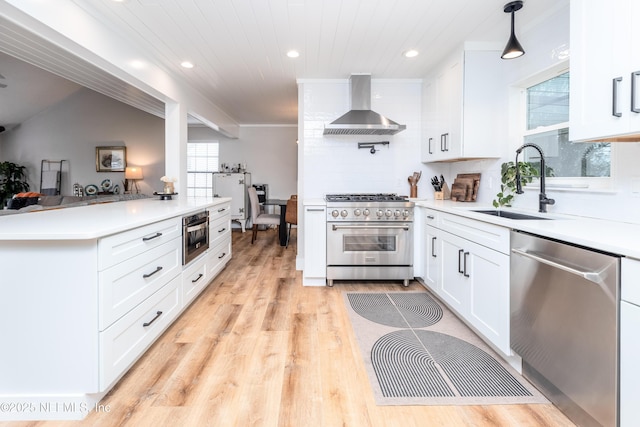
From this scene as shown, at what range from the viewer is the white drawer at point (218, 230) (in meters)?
3.25

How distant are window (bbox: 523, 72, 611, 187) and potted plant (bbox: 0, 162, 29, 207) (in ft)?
30.2

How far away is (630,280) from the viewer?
1.12 meters

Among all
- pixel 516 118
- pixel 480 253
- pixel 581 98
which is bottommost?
pixel 480 253

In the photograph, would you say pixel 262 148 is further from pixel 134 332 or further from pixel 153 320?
pixel 134 332

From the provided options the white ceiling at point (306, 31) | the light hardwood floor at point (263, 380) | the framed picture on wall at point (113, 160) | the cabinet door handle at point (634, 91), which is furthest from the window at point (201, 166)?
the cabinet door handle at point (634, 91)

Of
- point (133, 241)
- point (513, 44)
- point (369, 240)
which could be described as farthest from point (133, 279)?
point (513, 44)

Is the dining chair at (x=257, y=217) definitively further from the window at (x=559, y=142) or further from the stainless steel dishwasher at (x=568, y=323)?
the stainless steel dishwasher at (x=568, y=323)

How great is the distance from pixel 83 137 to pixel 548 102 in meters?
8.62

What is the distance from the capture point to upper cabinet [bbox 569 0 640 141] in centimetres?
135

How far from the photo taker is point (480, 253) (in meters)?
2.11

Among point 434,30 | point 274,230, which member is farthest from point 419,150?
point 274,230

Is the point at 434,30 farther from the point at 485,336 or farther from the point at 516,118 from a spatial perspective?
the point at 485,336

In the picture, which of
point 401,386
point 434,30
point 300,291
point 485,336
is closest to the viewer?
point 401,386

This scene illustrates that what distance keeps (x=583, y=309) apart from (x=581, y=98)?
3.34 ft
